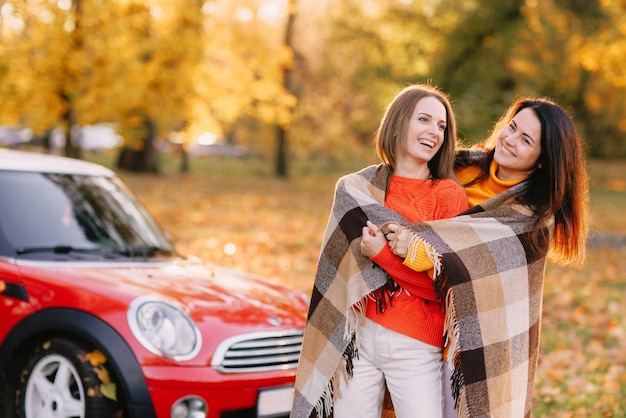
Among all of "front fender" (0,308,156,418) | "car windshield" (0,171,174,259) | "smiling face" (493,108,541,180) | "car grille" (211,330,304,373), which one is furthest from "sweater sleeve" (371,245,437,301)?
"car windshield" (0,171,174,259)

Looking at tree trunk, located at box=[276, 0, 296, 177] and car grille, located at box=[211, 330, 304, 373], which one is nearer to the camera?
car grille, located at box=[211, 330, 304, 373]

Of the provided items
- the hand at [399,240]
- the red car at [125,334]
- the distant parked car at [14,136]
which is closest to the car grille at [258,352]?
the red car at [125,334]

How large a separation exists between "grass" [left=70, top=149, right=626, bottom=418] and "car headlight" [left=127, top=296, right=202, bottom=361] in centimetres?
272

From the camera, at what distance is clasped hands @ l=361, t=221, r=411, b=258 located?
3.02m

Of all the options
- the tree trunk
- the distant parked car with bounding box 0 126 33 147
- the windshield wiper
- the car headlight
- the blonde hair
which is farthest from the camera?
the distant parked car with bounding box 0 126 33 147

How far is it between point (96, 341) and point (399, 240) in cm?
170

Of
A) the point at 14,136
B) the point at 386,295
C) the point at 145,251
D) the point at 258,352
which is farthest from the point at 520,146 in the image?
the point at 14,136

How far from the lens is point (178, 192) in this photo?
2194 centimetres

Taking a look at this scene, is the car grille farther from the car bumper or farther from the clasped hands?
the clasped hands

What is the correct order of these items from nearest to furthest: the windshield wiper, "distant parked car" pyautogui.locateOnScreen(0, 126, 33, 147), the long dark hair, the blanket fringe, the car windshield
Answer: the blanket fringe → the long dark hair → the car windshield → the windshield wiper → "distant parked car" pyautogui.locateOnScreen(0, 126, 33, 147)

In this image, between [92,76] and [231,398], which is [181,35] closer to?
[92,76]

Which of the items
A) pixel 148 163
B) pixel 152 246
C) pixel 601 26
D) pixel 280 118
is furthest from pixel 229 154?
pixel 152 246

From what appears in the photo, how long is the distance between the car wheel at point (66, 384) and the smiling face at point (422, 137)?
5.95 ft

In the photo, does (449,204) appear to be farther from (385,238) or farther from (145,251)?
(145,251)
